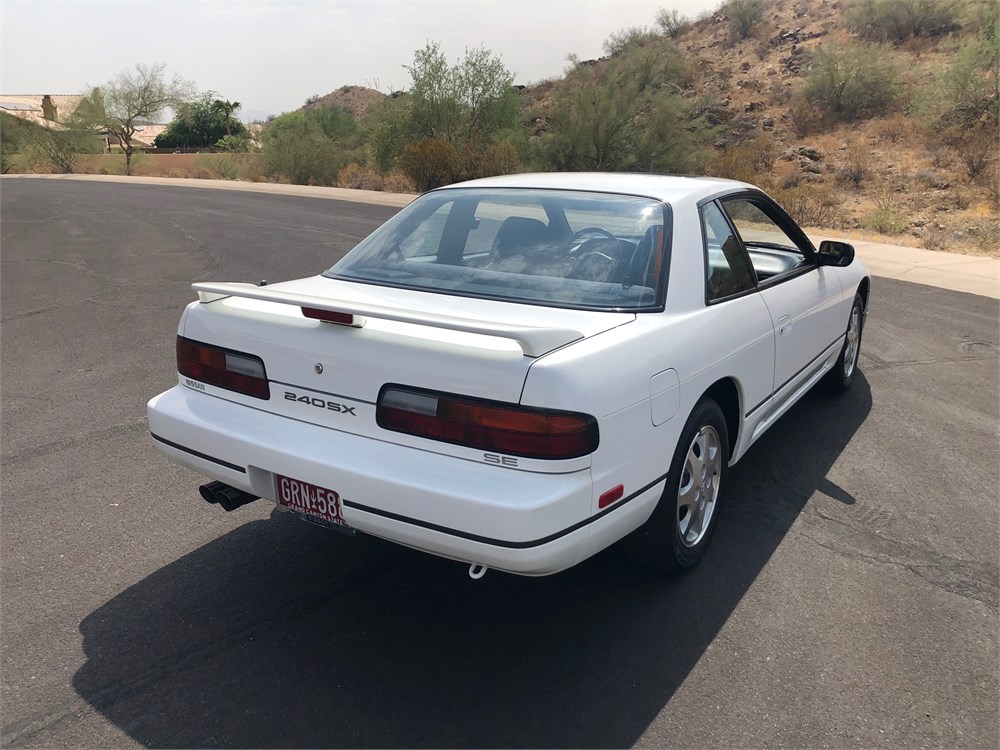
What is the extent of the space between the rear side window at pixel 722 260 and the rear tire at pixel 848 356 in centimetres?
210

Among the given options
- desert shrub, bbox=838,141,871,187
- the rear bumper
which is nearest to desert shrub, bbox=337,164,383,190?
desert shrub, bbox=838,141,871,187

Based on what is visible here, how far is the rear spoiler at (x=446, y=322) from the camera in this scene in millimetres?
2586

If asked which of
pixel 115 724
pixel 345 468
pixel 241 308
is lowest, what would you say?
pixel 115 724

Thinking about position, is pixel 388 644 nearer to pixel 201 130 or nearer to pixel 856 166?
pixel 856 166

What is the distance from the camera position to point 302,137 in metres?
34.7

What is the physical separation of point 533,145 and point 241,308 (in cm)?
2249

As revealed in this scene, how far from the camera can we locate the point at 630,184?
3.93m

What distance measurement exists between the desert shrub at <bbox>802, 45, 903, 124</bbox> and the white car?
29649 millimetres

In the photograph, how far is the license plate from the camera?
2848 mm

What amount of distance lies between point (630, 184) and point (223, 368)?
2056 mm

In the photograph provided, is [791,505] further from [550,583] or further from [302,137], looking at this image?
[302,137]

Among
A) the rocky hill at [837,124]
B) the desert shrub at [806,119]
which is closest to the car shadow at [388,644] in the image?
the rocky hill at [837,124]

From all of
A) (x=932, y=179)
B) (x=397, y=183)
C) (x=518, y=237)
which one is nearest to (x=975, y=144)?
(x=932, y=179)

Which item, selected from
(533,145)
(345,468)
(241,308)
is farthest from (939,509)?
(533,145)
